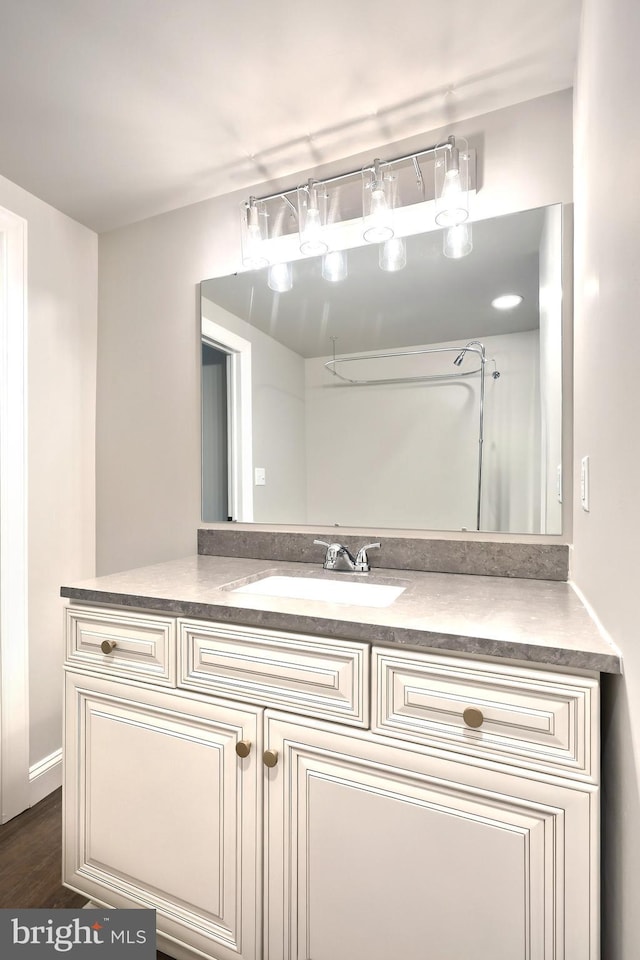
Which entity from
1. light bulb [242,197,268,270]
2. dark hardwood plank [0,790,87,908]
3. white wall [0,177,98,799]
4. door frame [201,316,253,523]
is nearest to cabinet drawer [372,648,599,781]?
door frame [201,316,253,523]

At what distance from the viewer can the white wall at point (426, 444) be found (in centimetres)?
154

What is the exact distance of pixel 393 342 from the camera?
173 cm

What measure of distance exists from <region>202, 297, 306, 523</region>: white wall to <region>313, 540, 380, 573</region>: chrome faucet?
9.2 inches

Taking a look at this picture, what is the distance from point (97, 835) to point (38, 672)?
0.88m

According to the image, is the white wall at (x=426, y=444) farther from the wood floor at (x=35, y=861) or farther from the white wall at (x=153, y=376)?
the wood floor at (x=35, y=861)

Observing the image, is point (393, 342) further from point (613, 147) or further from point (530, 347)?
point (613, 147)

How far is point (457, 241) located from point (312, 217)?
0.50 metres

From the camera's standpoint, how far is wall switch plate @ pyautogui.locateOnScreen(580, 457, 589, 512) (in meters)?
1.16

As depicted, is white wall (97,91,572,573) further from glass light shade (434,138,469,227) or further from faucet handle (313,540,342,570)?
faucet handle (313,540,342,570)

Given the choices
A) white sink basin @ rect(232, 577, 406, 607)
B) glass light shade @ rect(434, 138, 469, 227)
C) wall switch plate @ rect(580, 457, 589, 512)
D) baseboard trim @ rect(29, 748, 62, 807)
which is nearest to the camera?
wall switch plate @ rect(580, 457, 589, 512)

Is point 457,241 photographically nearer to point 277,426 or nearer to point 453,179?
point 453,179

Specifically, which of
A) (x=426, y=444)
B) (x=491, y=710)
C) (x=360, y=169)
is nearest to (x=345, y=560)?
(x=426, y=444)

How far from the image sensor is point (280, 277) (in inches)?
73.8

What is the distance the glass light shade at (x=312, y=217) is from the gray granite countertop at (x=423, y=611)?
1112 mm
